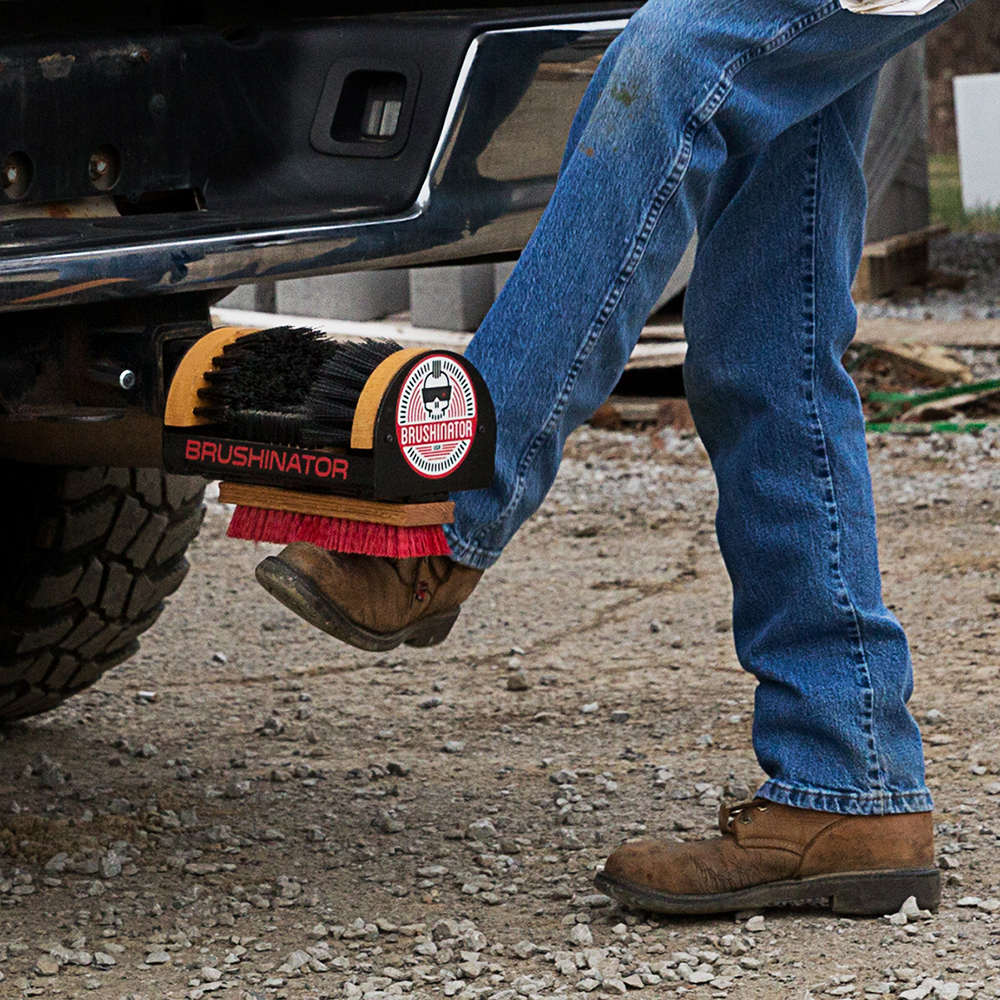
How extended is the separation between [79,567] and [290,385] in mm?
980

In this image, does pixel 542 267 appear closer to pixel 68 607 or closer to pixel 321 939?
pixel 321 939

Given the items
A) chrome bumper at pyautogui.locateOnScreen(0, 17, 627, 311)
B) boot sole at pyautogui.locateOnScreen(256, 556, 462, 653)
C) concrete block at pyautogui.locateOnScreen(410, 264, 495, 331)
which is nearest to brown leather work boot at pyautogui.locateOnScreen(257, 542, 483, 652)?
boot sole at pyautogui.locateOnScreen(256, 556, 462, 653)

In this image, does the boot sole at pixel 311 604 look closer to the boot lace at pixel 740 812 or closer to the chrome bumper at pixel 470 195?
the chrome bumper at pixel 470 195

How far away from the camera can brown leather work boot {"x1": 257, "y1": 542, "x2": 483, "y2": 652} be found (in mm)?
1672

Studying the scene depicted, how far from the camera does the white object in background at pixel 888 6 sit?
169 cm

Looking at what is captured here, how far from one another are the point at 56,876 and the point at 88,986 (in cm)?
37

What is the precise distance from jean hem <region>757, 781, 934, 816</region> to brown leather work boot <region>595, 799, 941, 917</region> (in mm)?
10

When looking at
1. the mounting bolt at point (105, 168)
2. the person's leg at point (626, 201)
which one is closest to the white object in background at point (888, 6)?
the person's leg at point (626, 201)

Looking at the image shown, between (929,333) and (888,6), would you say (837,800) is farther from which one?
(929,333)

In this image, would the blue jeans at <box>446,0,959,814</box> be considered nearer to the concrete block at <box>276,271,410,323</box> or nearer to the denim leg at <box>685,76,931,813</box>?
the denim leg at <box>685,76,931,813</box>

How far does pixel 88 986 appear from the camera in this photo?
192 centimetres

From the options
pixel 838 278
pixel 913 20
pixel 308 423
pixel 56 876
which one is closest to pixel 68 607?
pixel 56 876

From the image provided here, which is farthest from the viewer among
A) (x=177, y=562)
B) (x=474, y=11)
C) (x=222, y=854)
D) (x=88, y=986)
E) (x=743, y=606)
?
(x=177, y=562)

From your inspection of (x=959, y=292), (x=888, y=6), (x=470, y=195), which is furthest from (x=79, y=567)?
A: (x=959, y=292)
